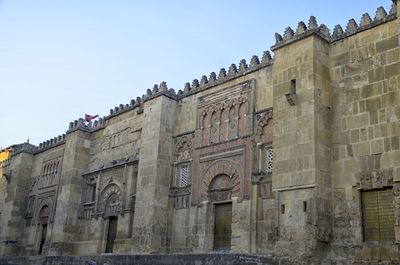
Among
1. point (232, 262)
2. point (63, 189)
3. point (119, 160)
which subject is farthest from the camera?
point (63, 189)

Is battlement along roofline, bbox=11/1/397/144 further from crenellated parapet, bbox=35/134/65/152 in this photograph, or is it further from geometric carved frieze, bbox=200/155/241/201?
geometric carved frieze, bbox=200/155/241/201

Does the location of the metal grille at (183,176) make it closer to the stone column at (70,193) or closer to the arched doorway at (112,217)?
the arched doorway at (112,217)

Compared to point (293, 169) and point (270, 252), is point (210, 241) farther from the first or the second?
point (293, 169)

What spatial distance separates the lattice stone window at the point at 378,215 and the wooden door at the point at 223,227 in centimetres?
361

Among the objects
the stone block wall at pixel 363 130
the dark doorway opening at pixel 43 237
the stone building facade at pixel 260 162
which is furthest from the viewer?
the dark doorway opening at pixel 43 237

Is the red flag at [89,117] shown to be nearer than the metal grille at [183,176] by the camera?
No

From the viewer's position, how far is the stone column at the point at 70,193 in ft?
53.5

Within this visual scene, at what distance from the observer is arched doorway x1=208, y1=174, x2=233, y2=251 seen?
11.8 metres

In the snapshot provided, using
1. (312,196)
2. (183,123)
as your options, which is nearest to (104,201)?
(183,123)

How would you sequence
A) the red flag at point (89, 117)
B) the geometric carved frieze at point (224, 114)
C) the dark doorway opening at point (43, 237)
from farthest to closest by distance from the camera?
the red flag at point (89, 117) < the dark doorway opening at point (43, 237) < the geometric carved frieze at point (224, 114)

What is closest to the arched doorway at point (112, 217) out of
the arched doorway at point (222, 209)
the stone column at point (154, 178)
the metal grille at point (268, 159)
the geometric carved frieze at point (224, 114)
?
the stone column at point (154, 178)

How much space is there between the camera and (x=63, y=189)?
1716cm

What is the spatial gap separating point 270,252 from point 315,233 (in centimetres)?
164

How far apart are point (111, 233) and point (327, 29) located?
9084mm
